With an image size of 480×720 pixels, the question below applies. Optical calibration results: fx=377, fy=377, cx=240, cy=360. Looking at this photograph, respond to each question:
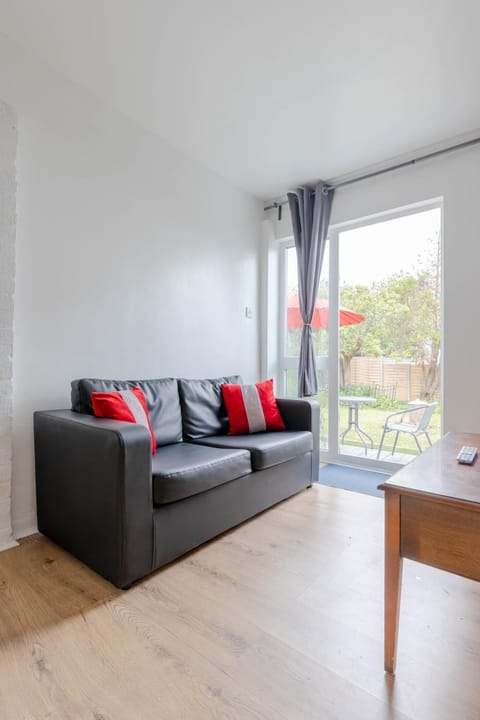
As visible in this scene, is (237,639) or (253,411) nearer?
(237,639)

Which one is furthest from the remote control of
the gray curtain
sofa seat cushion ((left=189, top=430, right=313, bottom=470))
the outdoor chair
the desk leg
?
the gray curtain

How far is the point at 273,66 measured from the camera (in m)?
2.14

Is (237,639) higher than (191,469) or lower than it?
lower

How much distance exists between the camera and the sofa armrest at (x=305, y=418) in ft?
9.19

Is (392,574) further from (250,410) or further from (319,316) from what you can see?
(319,316)

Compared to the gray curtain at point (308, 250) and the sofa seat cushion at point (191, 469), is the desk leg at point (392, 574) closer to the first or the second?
the sofa seat cushion at point (191, 469)

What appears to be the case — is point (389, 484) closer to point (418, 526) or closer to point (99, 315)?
point (418, 526)

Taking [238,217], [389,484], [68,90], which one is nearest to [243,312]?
[238,217]

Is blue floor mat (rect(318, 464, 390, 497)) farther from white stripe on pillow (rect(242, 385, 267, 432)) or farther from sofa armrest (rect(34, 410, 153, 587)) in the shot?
sofa armrest (rect(34, 410, 153, 587))

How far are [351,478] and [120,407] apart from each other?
2.03 meters

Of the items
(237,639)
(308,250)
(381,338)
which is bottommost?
(237,639)

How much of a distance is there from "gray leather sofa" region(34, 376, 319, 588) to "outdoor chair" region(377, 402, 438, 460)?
1027 mm

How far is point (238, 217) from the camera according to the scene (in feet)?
12.0

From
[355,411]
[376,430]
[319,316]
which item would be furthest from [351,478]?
[319,316]
